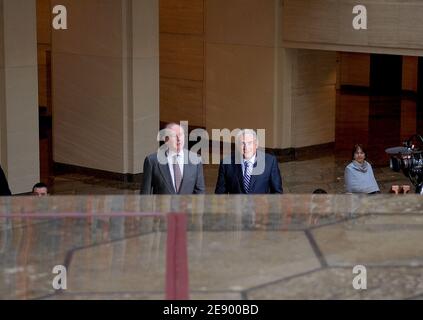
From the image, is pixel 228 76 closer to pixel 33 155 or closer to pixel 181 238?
pixel 33 155

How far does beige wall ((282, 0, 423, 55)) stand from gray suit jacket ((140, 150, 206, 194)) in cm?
922

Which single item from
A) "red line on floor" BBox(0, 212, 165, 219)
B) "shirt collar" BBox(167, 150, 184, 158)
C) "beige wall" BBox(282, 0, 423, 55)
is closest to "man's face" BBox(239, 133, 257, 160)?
"shirt collar" BBox(167, 150, 184, 158)

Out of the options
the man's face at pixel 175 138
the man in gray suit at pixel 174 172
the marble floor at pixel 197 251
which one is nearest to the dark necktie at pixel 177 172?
the man in gray suit at pixel 174 172

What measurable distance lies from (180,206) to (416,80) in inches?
1034

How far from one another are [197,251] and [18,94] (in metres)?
11.6

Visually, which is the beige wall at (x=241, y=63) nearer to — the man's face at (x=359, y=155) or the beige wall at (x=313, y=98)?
the beige wall at (x=313, y=98)

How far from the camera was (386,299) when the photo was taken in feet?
17.2

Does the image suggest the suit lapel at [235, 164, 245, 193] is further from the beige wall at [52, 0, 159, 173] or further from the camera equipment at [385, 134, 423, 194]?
the beige wall at [52, 0, 159, 173]

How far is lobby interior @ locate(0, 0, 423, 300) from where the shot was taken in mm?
5395

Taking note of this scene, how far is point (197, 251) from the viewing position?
5.55 m

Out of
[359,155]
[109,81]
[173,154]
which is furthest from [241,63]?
[173,154]

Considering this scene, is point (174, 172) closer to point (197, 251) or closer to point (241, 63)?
point (197, 251)

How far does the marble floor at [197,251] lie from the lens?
17.4 feet

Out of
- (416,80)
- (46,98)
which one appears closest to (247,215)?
(46,98)
